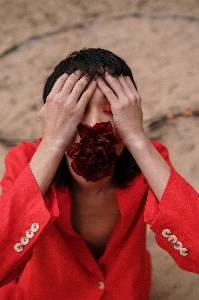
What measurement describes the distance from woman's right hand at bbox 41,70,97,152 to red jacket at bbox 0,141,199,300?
5.4 inches

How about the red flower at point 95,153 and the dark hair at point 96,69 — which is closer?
the red flower at point 95,153

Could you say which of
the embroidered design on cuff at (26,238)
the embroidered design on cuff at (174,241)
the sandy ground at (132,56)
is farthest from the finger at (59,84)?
the sandy ground at (132,56)

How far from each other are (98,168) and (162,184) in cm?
22

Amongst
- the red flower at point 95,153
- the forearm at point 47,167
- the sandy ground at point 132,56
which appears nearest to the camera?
the red flower at point 95,153

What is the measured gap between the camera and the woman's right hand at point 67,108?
114 cm

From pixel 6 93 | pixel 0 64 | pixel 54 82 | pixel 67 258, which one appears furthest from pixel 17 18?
pixel 67 258

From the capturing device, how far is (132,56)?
3.28 metres

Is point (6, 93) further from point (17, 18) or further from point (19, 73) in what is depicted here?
point (17, 18)

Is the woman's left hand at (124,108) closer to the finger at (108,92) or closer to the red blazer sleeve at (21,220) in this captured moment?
the finger at (108,92)

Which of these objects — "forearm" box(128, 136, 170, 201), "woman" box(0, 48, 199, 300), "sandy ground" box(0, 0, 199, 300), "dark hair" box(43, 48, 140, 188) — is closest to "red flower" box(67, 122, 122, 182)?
"woman" box(0, 48, 199, 300)

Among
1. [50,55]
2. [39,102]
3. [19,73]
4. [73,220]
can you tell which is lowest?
[73,220]

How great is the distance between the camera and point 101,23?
3.70 meters

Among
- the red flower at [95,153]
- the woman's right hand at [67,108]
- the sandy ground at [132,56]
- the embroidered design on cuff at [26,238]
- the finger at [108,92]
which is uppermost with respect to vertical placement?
the sandy ground at [132,56]

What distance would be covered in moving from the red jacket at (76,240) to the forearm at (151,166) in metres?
0.02
